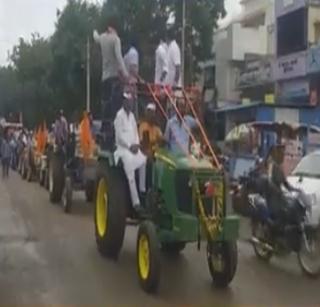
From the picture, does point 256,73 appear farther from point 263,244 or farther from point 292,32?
point 263,244

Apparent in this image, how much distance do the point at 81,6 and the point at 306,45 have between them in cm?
1672

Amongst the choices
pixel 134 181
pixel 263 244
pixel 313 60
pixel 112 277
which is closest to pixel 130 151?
pixel 134 181

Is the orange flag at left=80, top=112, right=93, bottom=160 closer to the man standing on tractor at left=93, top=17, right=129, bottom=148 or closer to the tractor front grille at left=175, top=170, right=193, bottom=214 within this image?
Result: the man standing on tractor at left=93, top=17, right=129, bottom=148

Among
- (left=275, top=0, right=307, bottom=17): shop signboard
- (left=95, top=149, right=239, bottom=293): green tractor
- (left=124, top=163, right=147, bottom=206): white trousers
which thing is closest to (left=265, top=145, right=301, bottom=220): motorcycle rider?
(left=95, top=149, right=239, bottom=293): green tractor

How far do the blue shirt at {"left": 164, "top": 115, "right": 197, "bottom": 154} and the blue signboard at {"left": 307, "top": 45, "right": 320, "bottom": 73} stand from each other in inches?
951

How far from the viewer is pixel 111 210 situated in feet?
35.2

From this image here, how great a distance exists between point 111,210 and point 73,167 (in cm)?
799

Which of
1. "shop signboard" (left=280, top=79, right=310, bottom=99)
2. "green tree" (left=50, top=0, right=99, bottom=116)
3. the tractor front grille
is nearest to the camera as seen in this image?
the tractor front grille

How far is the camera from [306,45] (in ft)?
121

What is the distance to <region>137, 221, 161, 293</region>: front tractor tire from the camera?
Result: 9.01 m

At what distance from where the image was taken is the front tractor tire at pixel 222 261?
946 cm

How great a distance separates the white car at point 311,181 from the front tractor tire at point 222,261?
6.11 ft

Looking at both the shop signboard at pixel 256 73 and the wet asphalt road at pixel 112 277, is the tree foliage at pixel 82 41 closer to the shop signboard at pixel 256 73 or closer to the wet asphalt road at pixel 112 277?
the shop signboard at pixel 256 73

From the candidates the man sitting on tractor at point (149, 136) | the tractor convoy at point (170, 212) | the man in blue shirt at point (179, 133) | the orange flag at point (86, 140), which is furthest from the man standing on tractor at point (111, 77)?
the orange flag at point (86, 140)
